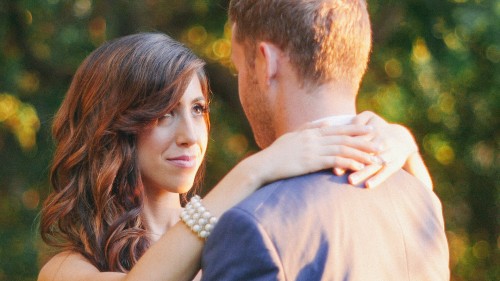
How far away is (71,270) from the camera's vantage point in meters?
3.68

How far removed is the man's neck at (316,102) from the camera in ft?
9.37

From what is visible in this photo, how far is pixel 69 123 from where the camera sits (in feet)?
13.2

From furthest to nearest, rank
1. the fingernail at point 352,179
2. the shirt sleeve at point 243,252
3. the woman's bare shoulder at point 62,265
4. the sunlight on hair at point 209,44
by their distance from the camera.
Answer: the sunlight on hair at point 209,44 → the woman's bare shoulder at point 62,265 → the fingernail at point 352,179 → the shirt sleeve at point 243,252

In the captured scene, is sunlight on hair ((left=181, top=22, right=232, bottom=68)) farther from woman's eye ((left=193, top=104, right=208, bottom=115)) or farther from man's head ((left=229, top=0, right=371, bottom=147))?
man's head ((left=229, top=0, right=371, bottom=147))

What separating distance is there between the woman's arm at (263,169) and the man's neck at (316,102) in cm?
4

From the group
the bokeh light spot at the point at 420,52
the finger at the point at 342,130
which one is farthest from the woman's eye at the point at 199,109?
the bokeh light spot at the point at 420,52

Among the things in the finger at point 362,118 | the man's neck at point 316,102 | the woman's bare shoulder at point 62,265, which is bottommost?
the woman's bare shoulder at point 62,265

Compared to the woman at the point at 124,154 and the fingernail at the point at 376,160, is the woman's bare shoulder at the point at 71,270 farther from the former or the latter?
the fingernail at the point at 376,160

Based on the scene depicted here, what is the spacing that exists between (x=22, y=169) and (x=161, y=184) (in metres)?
Result: 5.38

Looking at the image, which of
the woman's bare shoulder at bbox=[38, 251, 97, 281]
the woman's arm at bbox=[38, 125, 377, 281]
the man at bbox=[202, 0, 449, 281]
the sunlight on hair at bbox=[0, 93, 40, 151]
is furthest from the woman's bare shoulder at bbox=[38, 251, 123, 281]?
the sunlight on hair at bbox=[0, 93, 40, 151]

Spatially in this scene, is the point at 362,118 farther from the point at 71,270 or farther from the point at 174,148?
the point at 71,270

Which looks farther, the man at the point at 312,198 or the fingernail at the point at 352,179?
the fingernail at the point at 352,179

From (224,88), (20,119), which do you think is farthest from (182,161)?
(20,119)

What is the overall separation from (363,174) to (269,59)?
42cm
